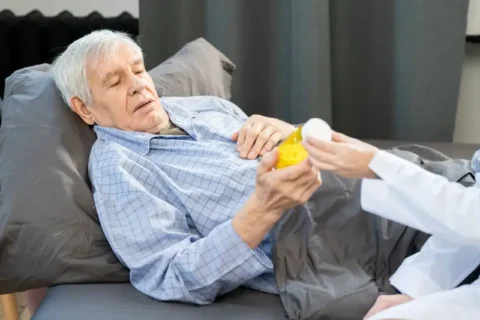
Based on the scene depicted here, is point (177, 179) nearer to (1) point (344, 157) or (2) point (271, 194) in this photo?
(2) point (271, 194)

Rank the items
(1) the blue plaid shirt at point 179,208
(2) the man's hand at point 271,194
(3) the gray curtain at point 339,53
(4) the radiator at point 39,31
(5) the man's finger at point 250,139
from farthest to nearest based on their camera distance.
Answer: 1. (4) the radiator at point 39,31
2. (3) the gray curtain at point 339,53
3. (5) the man's finger at point 250,139
4. (1) the blue plaid shirt at point 179,208
5. (2) the man's hand at point 271,194

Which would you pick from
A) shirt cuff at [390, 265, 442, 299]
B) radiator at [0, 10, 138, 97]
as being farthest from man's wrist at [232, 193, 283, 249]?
radiator at [0, 10, 138, 97]

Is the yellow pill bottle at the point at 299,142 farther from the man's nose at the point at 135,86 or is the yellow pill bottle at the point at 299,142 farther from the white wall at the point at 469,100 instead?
the white wall at the point at 469,100

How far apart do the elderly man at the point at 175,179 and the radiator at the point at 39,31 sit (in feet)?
2.75

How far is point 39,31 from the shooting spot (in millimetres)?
2324

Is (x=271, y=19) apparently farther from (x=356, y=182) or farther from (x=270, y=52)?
(x=356, y=182)

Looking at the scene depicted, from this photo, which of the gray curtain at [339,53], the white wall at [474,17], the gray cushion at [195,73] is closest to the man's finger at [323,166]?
the gray cushion at [195,73]

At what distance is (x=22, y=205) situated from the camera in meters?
1.27

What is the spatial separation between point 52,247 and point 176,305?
278 mm

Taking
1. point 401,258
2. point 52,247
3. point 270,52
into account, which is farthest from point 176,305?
point 270,52

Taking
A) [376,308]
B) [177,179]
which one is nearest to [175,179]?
[177,179]

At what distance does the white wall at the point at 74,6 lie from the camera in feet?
7.81

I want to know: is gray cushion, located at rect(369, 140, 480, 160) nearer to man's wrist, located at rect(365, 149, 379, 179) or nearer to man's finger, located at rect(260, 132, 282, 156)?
man's finger, located at rect(260, 132, 282, 156)

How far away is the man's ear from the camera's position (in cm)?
146
